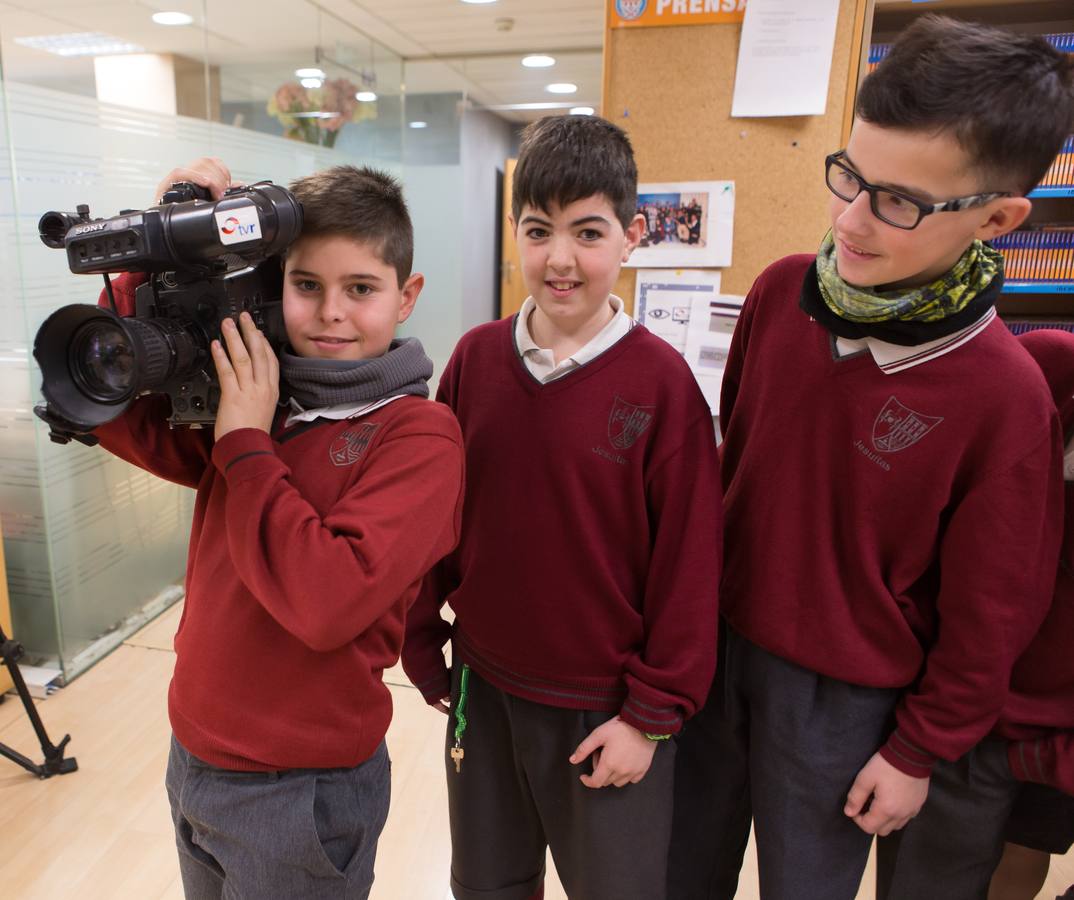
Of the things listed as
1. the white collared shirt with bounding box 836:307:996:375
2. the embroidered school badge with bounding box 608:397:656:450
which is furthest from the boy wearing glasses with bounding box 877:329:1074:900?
the embroidered school badge with bounding box 608:397:656:450

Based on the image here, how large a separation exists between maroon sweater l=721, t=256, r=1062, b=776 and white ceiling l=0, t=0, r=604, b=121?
2260mm

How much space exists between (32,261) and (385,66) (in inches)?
120

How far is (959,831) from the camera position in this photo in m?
0.98

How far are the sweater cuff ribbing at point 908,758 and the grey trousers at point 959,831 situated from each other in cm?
9

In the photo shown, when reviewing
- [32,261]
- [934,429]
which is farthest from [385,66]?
[934,429]

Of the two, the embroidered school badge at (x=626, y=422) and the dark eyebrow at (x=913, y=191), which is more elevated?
the dark eyebrow at (x=913, y=191)

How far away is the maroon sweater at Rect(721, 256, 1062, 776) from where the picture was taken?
0.84m

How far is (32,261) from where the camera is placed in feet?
6.95

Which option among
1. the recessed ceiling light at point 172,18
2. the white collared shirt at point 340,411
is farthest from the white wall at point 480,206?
the white collared shirt at point 340,411

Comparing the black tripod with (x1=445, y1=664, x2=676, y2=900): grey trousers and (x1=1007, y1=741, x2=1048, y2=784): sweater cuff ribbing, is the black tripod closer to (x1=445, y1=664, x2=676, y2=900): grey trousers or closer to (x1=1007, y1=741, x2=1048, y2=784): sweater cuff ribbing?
(x1=445, y1=664, x2=676, y2=900): grey trousers

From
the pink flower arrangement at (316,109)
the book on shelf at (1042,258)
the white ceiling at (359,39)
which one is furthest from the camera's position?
the pink flower arrangement at (316,109)

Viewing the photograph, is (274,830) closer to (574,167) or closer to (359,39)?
(574,167)

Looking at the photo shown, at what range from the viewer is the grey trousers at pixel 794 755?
959 mm

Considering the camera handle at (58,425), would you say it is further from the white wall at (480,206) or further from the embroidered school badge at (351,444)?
the white wall at (480,206)
